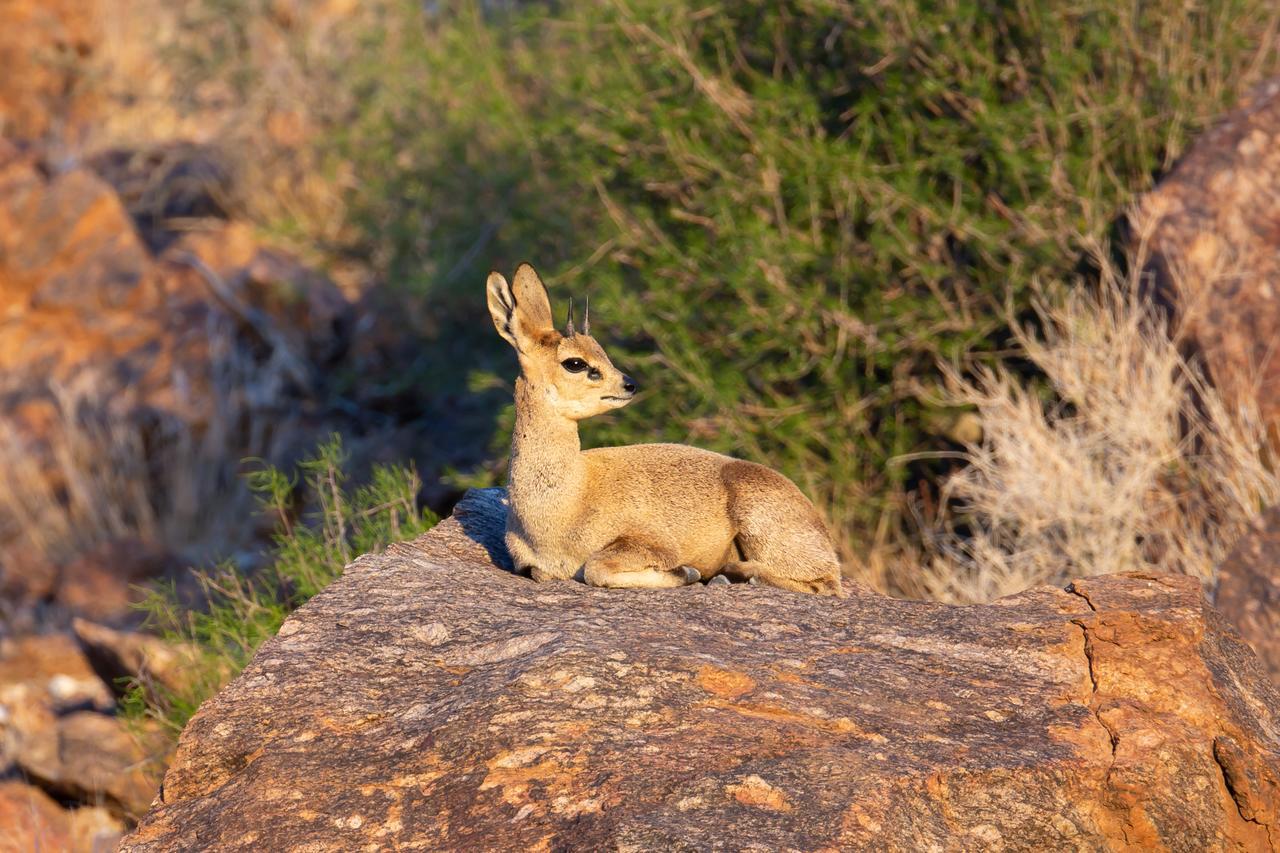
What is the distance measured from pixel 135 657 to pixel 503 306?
4143mm

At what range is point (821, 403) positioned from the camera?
442 inches

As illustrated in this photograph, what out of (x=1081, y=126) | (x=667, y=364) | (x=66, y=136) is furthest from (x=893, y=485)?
(x=66, y=136)

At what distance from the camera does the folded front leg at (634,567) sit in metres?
6.03

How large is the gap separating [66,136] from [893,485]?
47.9 ft

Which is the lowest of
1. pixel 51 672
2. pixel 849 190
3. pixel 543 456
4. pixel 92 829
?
pixel 51 672

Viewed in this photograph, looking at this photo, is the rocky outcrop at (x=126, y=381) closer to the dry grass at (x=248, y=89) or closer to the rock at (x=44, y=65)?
the dry grass at (x=248, y=89)

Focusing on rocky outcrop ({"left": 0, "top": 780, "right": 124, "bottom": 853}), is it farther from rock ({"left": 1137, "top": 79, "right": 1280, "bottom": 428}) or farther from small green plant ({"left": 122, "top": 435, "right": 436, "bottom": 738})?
rock ({"left": 1137, "top": 79, "right": 1280, "bottom": 428})

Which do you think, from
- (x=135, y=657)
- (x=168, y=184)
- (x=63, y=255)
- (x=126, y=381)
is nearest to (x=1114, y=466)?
(x=135, y=657)

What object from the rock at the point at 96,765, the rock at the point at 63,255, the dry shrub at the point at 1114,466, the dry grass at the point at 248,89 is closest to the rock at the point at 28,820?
the rock at the point at 96,765

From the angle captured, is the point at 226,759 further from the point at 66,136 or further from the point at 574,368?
the point at 66,136

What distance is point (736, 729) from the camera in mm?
4500

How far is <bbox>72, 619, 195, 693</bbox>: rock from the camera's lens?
26.3 feet

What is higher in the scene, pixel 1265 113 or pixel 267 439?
pixel 1265 113

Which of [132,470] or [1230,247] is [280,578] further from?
[132,470]
